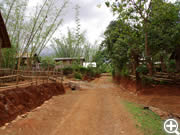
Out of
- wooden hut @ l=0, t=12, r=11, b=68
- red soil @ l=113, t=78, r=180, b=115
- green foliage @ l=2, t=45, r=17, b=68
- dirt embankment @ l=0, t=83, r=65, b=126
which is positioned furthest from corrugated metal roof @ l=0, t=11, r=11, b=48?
red soil @ l=113, t=78, r=180, b=115

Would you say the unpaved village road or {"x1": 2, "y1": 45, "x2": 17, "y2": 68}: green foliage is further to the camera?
{"x1": 2, "y1": 45, "x2": 17, "y2": 68}: green foliage

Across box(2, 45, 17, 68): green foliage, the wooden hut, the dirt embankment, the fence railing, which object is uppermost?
the wooden hut

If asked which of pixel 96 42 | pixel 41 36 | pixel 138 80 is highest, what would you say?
pixel 96 42

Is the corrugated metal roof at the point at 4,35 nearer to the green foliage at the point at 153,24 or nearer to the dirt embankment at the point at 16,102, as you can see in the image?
the dirt embankment at the point at 16,102

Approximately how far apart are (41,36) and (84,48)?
16.6 meters

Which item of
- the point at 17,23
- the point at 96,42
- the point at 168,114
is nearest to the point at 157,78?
the point at 168,114

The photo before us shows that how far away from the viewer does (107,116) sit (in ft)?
15.4

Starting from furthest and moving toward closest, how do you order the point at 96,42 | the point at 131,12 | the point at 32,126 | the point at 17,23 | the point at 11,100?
the point at 96,42, the point at 17,23, the point at 131,12, the point at 11,100, the point at 32,126

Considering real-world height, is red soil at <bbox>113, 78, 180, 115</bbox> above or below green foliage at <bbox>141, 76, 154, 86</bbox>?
below

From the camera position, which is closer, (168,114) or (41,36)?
(168,114)

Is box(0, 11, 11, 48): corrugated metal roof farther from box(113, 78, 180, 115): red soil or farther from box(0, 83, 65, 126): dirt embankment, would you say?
box(113, 78, 180, 115): red soil

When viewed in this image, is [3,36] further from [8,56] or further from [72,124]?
[72,124]

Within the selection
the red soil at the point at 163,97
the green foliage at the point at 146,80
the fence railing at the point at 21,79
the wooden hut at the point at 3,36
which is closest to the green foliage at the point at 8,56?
the wooden hut at the point at 3,36

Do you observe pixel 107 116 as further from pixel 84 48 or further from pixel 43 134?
pixel 84 48
